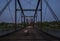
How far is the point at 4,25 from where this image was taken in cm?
3666

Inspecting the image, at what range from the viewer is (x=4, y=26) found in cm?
3638

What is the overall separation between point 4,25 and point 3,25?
562 millimetres

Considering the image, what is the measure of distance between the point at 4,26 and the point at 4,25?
0.34 m

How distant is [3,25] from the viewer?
122ft

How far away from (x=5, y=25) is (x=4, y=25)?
62 centimetres

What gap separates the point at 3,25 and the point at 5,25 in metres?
1.18

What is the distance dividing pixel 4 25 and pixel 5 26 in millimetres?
999

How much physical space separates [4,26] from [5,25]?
0.41m

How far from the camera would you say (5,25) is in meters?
36.1
